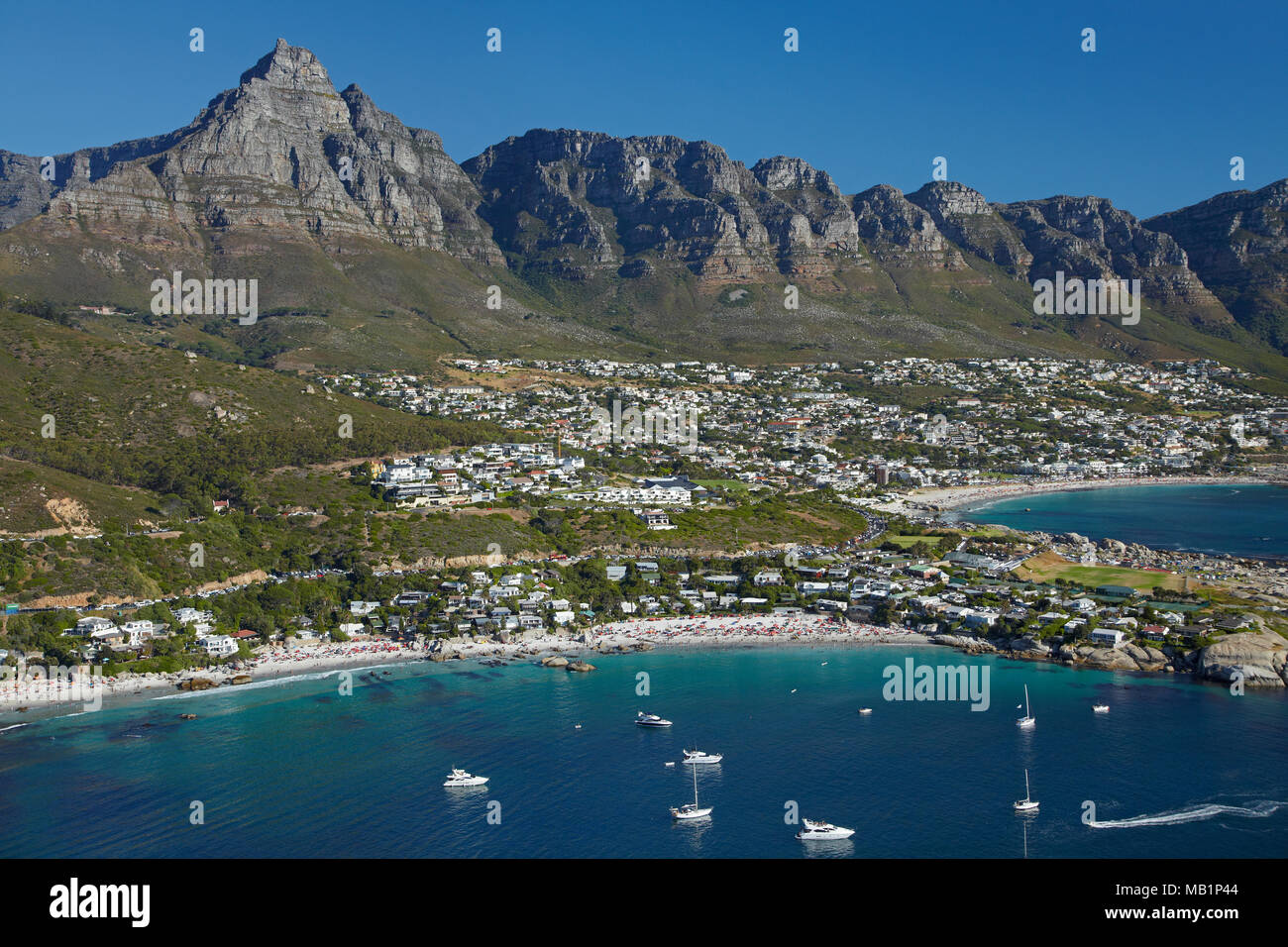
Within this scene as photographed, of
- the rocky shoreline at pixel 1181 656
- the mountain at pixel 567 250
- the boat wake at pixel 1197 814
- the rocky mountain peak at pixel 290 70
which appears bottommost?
the boat wake at pixel 1197 814

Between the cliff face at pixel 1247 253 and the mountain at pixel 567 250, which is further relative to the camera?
the cliff face at pixel 1247 253

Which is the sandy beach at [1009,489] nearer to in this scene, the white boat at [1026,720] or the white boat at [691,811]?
the white boat at [1026,720]

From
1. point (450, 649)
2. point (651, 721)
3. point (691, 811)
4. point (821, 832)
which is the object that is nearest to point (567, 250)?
point (450, 649)

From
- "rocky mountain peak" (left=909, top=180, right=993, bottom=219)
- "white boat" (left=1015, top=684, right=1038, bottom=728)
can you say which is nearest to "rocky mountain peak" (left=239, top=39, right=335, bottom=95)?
"rocky mountain peak" (left=909, top=180, right=993, bottom=219)

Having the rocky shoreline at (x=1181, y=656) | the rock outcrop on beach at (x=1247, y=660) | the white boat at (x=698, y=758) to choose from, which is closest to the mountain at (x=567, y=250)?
the rocky shoreline at (x=1181, y=656)

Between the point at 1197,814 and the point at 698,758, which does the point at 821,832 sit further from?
the point at 1197,814
